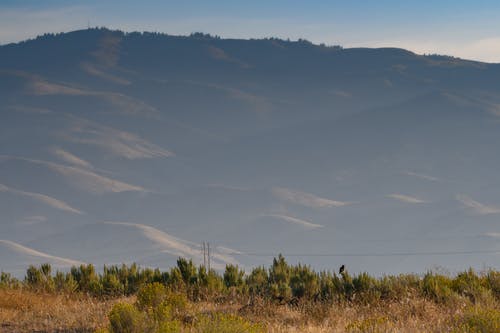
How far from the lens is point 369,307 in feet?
46.0

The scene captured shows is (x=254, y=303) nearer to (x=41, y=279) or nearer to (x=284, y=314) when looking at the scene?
(x=284, y=314)

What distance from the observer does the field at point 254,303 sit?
433 inches

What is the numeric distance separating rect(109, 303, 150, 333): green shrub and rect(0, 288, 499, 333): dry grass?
168 cm

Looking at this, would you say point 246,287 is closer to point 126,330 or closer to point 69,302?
point 69,302

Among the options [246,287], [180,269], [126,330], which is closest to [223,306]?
[246,287]

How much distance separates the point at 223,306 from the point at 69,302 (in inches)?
103

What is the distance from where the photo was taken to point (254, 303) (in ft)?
46.6

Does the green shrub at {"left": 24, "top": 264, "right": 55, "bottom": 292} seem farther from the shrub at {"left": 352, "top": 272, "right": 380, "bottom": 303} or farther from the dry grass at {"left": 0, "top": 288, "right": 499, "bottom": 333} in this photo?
the shrub at {"left": 352, "top": 272, "right": 380, "bottom": 303}

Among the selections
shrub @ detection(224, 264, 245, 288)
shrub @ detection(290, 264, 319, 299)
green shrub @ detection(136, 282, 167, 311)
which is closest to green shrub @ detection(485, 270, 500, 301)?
shrub @ detection(290, 264, 319, 299)

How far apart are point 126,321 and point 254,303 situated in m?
4.11

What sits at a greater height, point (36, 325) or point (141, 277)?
point (141, 277)

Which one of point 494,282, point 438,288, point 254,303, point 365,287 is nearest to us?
point 254,303

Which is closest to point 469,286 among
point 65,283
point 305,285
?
point 305,285

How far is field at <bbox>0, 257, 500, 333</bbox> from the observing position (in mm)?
10992
